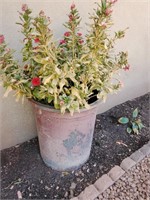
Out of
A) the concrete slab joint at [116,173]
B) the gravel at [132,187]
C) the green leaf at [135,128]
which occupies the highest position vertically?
the green leaf at [135,128]

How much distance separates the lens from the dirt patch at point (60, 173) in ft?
6.26

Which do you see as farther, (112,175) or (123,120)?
(123,120)

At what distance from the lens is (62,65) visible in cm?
163

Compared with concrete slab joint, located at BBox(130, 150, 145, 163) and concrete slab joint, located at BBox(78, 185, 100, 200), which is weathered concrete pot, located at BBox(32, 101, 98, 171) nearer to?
concrete slab joint, located at BBox(78, 185, 100, 200)

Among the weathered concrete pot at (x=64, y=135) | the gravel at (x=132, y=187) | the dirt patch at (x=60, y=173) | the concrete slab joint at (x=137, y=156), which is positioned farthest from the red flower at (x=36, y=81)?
the concrete slab joint at (x=137, y=156)

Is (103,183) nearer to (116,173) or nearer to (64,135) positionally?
(116,173)

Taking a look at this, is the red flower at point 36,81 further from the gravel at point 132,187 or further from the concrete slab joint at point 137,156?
the concrete slab joint at point 137,156

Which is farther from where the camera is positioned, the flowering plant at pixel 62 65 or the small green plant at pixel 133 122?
the small green plant at pixel 133 122

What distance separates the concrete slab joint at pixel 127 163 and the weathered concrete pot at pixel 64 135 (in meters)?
0.30

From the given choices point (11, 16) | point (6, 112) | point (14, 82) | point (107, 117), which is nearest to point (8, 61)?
point (14, 82)

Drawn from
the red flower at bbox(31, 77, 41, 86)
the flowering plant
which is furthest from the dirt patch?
the red flower at bbox(31, 77, 41, 86)

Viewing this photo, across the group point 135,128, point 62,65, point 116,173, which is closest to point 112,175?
point 116,173

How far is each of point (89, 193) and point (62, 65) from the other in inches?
37.2

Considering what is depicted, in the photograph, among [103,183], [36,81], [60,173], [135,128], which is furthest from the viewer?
[135,128]
